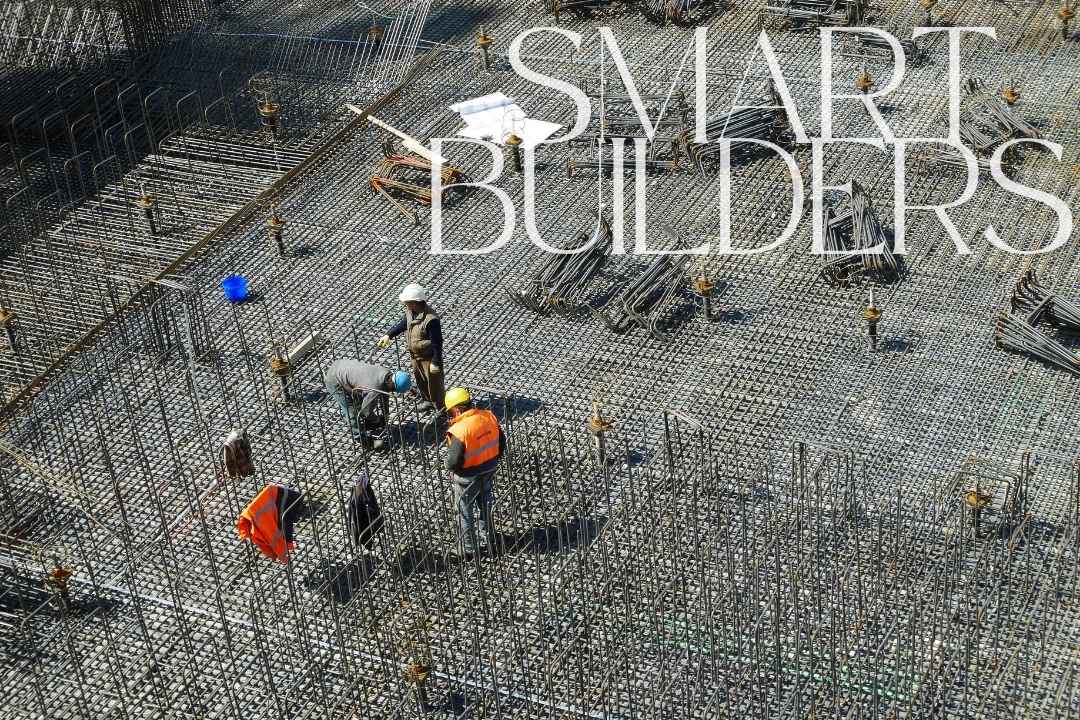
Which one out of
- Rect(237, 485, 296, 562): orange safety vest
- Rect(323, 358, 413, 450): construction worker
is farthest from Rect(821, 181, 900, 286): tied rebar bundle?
Rect(237, 485, 296, 562): orange safety vest

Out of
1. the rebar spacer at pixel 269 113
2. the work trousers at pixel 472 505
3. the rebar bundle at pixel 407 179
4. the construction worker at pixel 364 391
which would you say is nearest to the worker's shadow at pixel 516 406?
the construction worker at pixel 364 391

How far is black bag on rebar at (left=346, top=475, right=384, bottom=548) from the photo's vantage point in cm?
1581

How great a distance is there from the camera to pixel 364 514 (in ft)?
52.4

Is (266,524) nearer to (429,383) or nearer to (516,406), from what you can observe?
(429,383)

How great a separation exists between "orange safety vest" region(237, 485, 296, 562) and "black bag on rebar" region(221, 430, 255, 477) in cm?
135

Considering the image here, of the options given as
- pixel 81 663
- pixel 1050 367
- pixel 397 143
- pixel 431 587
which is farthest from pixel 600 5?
pixel 81 663

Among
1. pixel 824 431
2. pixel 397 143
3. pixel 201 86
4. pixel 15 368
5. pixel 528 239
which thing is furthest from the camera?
pixel 201 86

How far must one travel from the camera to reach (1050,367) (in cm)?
1792

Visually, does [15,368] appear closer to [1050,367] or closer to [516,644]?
[516,644]

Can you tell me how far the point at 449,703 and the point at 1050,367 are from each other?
743 cm

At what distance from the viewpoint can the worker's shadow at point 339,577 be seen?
1567 cm

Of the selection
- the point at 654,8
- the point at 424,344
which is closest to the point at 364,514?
the point at 424,344

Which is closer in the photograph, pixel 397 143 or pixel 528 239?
pixel 528 239

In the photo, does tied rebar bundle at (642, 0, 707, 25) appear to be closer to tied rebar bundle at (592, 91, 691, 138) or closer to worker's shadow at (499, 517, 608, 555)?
tied rebar bundle at (592, 91, 691, 138)
